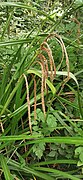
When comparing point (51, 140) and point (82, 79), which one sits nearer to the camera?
point (51, 140)

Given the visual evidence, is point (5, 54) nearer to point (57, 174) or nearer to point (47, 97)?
point (47, 97)

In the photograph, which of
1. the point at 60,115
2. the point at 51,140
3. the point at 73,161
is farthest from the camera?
the point at 60,115

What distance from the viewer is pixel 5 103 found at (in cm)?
118

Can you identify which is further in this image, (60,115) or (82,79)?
(82,79)

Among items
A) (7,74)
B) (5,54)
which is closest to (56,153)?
(7,74)

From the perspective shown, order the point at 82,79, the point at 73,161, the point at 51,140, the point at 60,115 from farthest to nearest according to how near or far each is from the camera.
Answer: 1. the point at 82,79
2. the point at 60,115
3. the point at 73,161
4. the point at 51,140

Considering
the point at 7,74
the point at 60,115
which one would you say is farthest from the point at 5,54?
the point at 60,115

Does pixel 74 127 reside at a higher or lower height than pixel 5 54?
lower

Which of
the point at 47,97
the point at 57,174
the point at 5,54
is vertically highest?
the point at 5,54

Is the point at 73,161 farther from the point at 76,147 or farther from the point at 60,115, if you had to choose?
the point at 60,115

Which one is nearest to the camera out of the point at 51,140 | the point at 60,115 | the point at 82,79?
the point at 51,140

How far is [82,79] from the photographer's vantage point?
1413 mm

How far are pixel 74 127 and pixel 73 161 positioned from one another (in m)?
0.12

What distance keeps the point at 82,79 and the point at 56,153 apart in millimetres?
355
